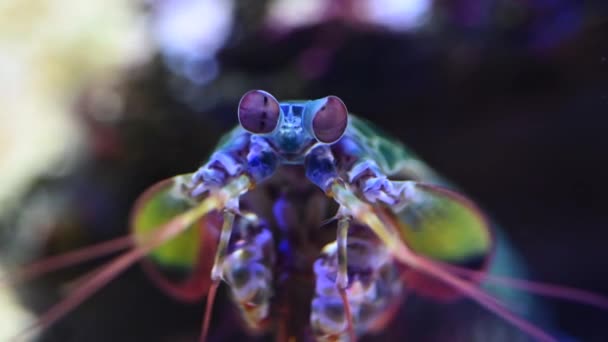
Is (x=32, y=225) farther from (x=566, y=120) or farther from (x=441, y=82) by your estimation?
(x=566, y=120)

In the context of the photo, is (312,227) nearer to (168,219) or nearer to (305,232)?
(305,232)

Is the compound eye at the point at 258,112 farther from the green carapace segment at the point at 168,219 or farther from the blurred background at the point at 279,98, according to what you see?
the blurred background at the point at 279,98

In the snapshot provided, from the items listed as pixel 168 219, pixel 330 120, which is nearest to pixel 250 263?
pixel 168 219

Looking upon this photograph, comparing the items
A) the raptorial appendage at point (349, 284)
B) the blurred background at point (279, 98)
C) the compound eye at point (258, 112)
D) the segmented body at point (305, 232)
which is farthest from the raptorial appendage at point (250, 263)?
the blurred background at point (279, 98)

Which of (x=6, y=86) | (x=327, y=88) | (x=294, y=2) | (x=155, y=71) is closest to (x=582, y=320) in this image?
(x=327, y=88)

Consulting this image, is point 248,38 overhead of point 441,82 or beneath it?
overhead

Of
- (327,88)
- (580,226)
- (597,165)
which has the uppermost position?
(327,88)
